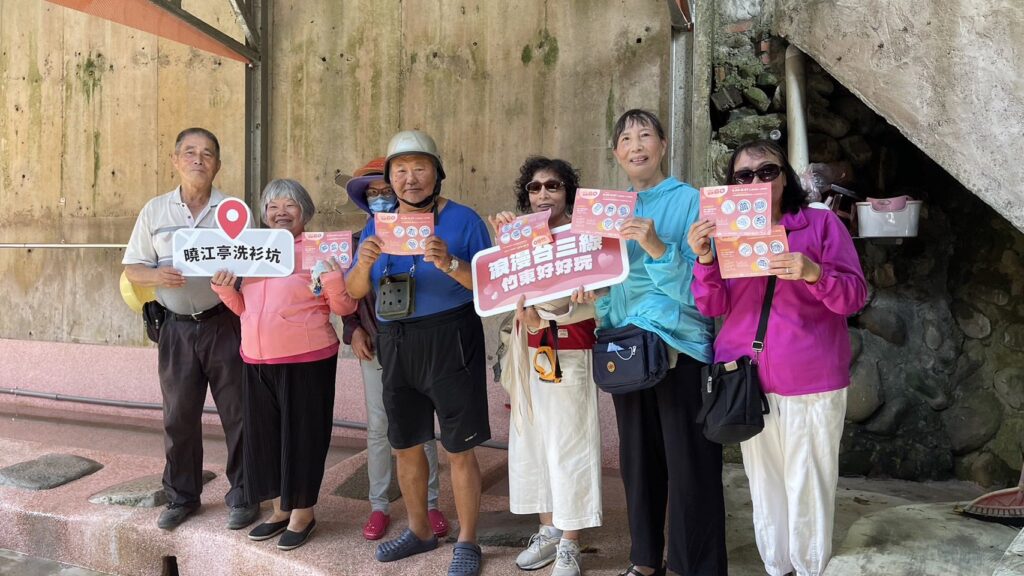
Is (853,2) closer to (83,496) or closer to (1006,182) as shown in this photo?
(1006,182)

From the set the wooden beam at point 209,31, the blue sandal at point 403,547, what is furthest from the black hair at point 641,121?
the wooden beam at point 209,31

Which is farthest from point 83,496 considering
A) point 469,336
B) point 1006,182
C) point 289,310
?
point 1006,182

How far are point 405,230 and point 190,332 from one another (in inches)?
56.5

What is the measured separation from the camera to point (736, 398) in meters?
2.26

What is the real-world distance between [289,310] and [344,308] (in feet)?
0.82

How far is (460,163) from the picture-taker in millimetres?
5289

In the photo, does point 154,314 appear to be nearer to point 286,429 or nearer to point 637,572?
point 286,429

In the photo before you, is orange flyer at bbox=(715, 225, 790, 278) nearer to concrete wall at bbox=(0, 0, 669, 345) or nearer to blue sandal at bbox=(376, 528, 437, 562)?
blue sandal at bbox=(376, 528, 437, 562)

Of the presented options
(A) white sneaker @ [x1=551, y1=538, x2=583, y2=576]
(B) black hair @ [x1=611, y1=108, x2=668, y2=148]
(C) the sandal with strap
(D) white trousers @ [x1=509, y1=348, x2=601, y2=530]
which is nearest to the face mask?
(D) white trousers @ [x1=509, y1=348, x2=601, y2=530]

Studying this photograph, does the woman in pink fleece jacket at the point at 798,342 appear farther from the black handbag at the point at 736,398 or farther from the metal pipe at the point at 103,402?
the metal pipe at the point at 103,402

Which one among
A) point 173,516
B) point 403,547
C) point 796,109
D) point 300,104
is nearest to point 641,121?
point 796,109

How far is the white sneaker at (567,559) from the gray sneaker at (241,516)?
5.29 feet

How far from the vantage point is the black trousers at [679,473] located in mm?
2449

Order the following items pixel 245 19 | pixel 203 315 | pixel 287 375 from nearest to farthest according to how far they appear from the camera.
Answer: pixel 287 375
pixel 203 315
pixel 245 19
